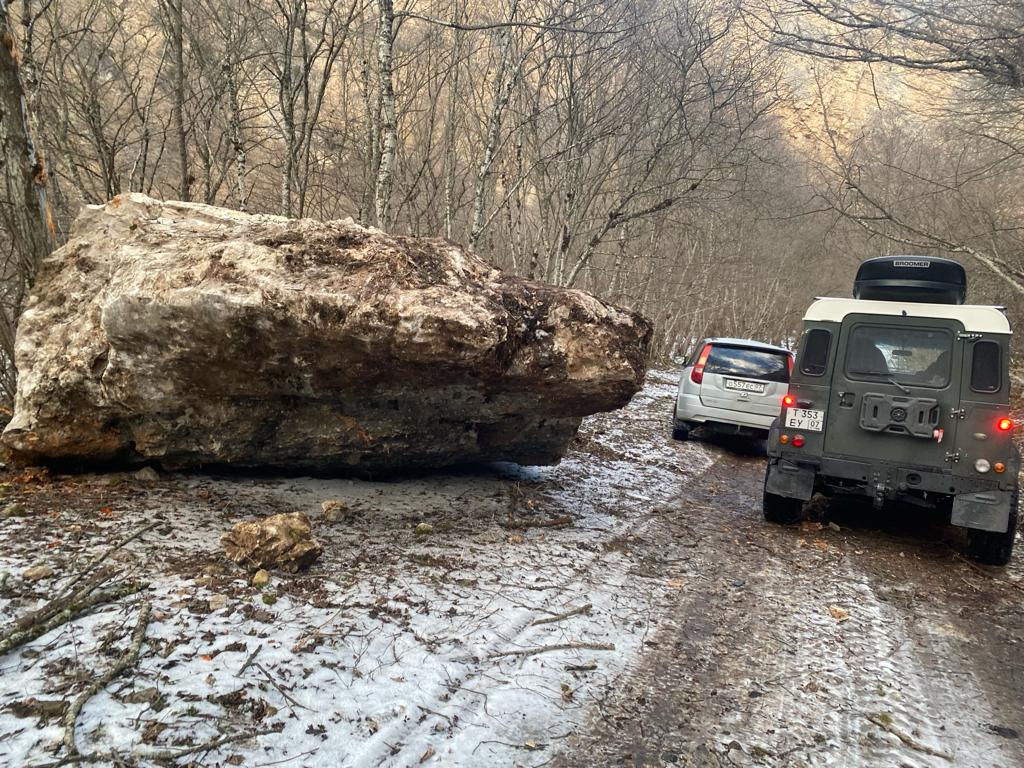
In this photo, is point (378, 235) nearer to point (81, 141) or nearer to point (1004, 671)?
point (1004, 671)

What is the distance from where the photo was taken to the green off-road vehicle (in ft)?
16.4

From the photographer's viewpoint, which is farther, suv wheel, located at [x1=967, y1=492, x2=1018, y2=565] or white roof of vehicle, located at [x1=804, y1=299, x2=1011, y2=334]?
white roof of vehicle, located at [x1=804, y1=299, x2=1011, y2=334]

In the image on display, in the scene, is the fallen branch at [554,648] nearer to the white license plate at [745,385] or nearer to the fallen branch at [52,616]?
the fallen branch at [52,616]

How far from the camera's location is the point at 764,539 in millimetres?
5504

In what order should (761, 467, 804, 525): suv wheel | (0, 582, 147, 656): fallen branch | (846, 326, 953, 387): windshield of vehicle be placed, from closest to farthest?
(0, 582, 147, 656): fallen branch
(846, 326, 953, 387): windshield of vehicle
(761, 467, 804, 525): suv wheel

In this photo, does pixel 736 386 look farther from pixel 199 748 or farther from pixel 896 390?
pixel 199 748

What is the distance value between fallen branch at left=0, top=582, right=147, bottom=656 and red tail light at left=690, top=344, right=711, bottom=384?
27.0 feet

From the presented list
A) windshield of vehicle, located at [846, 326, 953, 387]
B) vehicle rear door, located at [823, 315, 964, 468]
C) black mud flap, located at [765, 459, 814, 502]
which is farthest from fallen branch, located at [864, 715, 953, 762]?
windshield of vehicle, located at [846, 326, 953, 387]

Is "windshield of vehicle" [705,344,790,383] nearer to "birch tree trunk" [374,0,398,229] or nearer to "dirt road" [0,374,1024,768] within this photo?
"dirt road" [0,374,1024,768]

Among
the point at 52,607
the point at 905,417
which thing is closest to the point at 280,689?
the point at 52,607

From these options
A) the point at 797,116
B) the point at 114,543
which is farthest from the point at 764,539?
the point at 797,116

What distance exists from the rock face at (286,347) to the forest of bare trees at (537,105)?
5.11 feet

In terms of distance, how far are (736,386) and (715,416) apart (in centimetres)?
57

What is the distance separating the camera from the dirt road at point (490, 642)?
238cm
